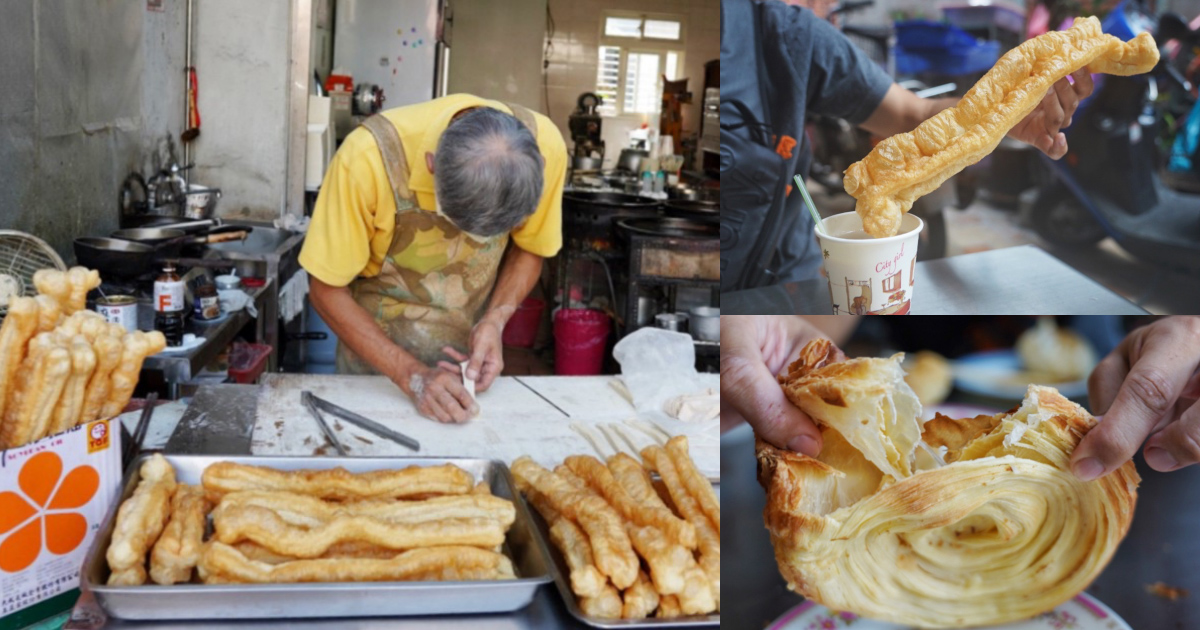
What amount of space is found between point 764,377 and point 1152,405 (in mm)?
322

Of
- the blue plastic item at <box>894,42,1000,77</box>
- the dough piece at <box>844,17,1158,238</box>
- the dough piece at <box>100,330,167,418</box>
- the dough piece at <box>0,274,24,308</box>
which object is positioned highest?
the blue plastic item at <box>894,42,1000,77</box>

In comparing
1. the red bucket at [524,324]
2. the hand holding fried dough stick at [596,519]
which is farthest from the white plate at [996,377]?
the red bucket at [524,324]

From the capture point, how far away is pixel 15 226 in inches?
110

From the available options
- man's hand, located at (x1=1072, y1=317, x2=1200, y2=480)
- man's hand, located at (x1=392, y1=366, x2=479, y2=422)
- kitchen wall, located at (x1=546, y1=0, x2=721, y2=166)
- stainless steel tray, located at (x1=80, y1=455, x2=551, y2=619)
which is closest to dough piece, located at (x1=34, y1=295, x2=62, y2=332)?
stainless steel tray, located at (x1=80, y1=455, x2=551, y2=619)

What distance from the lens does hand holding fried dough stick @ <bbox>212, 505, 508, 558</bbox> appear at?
1.20 m

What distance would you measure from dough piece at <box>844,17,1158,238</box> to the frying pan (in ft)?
9.57

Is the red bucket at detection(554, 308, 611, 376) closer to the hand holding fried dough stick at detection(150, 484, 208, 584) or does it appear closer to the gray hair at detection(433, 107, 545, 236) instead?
the gray hair at detection(433, 107, 545, 236)

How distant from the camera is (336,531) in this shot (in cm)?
123

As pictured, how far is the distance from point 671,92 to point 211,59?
17.0 ft

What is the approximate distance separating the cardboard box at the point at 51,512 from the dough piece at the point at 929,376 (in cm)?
115

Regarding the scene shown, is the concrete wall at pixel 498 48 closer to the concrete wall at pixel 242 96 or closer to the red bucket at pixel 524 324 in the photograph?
the red bucket at pixel 524 324

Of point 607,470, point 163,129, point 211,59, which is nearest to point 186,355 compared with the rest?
point 607,470

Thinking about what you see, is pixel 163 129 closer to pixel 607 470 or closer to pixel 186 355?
pixel 186 355

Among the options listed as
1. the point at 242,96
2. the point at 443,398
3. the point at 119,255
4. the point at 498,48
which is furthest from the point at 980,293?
the point at 498,48
